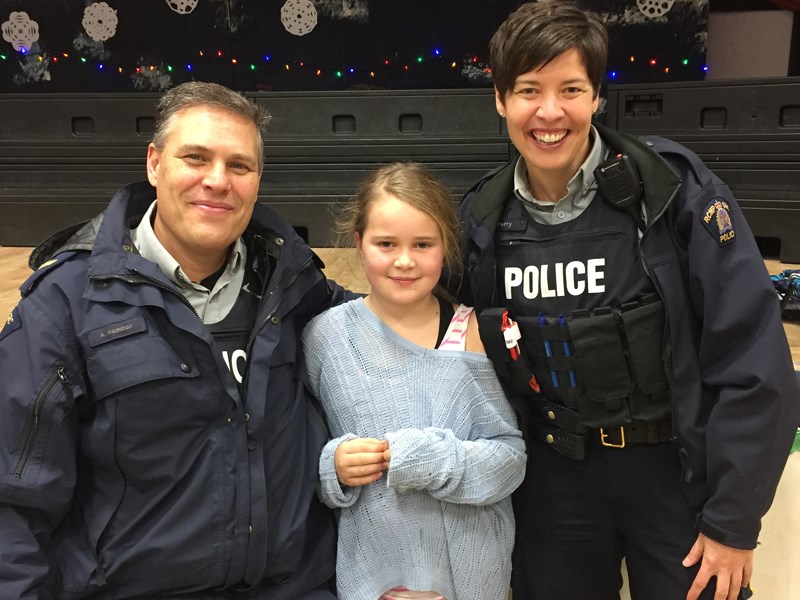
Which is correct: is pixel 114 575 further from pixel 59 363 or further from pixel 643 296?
pixel 643 296

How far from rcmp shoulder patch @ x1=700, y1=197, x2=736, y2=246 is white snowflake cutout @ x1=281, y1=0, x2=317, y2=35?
11.0 ft

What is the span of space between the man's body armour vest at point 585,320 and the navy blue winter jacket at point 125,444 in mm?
491

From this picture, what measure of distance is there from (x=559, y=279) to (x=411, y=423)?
1.30ft

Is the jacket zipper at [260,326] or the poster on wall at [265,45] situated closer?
the jacket zipper at [260,326]

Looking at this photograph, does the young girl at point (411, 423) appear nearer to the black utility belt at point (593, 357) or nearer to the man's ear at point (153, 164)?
the black utility belt at point (593, 357)

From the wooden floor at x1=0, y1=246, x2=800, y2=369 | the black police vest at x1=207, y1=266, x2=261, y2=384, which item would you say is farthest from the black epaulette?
the wooden floor at x1=0, y1=246, x2=800, y2=369

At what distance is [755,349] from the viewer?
3.72 ft

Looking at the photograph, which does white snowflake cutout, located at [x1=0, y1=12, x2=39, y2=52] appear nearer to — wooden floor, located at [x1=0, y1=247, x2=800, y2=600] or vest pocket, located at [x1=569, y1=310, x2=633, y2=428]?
vest pocket, located at [x1=569, y1=310, x2=633, y2=428]

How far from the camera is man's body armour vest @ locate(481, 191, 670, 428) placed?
4.13ft

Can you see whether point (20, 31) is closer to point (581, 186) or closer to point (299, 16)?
point (299, 16)

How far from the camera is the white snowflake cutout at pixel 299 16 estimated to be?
4.00 meters

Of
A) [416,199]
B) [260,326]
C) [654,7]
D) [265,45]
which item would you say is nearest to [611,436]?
[416,199]

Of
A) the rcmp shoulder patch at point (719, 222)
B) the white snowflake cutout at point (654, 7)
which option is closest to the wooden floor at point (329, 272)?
the rcmp shoulder patch at point (719, 222)

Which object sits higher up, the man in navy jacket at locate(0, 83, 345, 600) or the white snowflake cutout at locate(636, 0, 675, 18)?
the white snowflake cutout at locate(636, 0, 675, 18)
